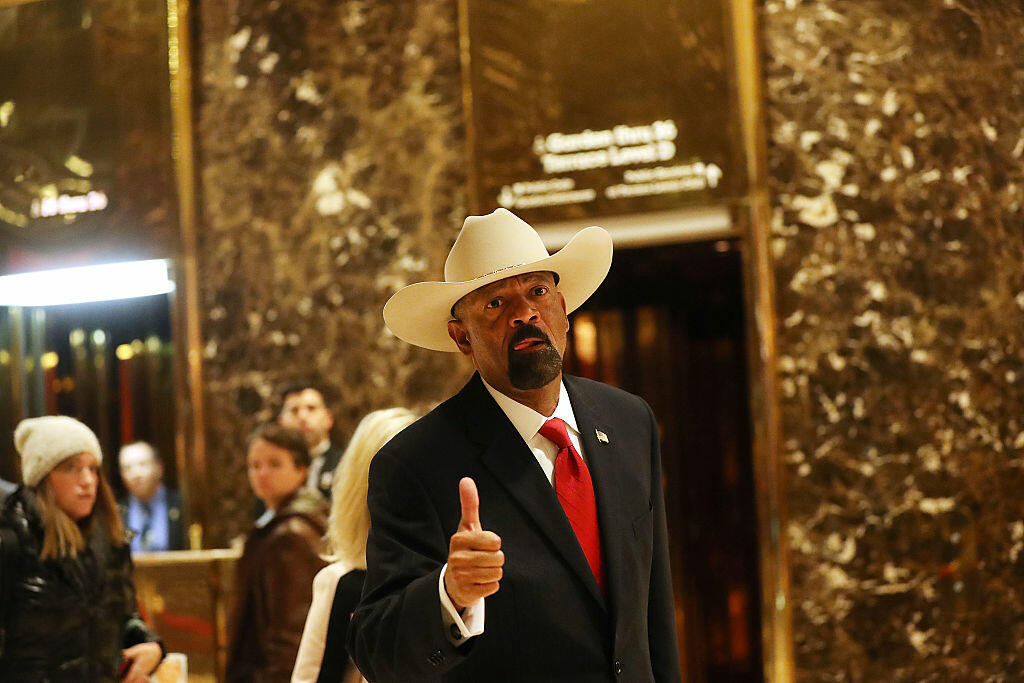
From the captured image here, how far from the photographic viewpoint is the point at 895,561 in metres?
5.05

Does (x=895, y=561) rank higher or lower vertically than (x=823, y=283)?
lower

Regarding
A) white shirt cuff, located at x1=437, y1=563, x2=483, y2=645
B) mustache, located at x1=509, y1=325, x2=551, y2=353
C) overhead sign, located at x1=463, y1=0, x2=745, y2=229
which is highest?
overhead sign, located at x1=463, y1=0, x2=745, y2=229

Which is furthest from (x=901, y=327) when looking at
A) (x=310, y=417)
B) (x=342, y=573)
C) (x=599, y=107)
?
(x=342, y=573)

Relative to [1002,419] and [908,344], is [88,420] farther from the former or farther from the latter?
[1002,419]

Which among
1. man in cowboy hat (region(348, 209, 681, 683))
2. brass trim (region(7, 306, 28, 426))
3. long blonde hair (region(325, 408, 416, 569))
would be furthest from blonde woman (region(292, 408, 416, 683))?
brass trim (region(7, 306, 28, 426))

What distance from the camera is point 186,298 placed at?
591cm

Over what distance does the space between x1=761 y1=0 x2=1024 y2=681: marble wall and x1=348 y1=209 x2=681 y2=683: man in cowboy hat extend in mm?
3018

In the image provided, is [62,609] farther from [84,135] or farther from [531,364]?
[84,135]

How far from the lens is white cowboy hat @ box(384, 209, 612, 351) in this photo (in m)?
2.23

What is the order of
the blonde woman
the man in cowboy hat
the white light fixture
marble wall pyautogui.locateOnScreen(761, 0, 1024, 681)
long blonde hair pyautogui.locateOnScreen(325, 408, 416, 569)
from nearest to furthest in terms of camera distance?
the man in cowboy hat, the blonde woman, long blonde hair pyautogui.locateOnScreen(325, 408, 416, 569), marble wall pyautogui.locateOnScreen(761, 0, 1024, 681), the white light fixture

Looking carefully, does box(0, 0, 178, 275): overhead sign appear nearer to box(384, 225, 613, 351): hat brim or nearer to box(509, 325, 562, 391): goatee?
box(384, 225, 613, 351): hat brim

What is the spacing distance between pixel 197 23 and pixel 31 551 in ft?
10.7

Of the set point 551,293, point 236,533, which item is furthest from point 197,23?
point 551,293

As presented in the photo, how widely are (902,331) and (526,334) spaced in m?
3.47
